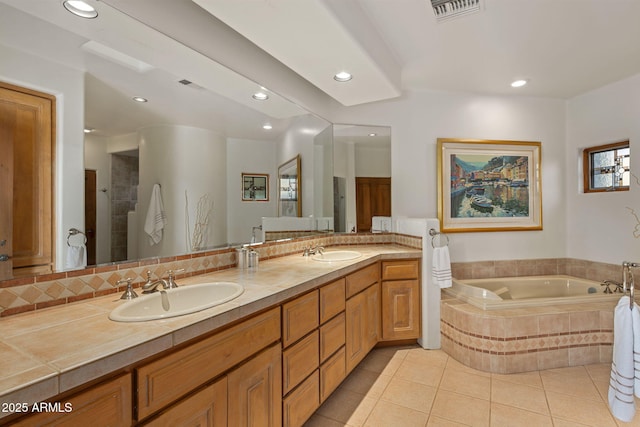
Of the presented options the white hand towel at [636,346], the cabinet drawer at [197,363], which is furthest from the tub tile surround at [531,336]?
the cabinet drawer at [197,363]

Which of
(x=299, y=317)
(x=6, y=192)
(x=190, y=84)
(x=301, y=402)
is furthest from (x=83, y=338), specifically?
(x=190, y=84)

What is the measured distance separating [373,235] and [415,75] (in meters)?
1.57

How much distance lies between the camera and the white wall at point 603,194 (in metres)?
2.79

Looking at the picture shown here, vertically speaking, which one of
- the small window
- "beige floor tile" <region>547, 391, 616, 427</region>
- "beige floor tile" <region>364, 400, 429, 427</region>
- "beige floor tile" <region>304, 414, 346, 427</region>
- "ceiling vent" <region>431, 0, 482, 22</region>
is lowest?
"beige floor tile" <region>304, 414, 346, 427</region>

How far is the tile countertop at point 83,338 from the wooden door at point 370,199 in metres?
1.69

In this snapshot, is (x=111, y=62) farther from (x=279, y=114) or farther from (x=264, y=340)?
(x=264, y=340)

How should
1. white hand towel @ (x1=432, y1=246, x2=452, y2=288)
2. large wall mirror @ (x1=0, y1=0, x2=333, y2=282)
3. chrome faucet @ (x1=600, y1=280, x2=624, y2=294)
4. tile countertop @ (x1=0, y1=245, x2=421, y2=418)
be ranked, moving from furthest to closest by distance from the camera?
1. chrome faucet @ (x1=600, y1=280, x2=624, y2=294)
2. white hand towel @ (x1=432, y1=246, x2=452, y2=288)
3. large wall mirror @ (x1=0, y1=0, x2=333, y2=282)
4. tile countertop @ (x1=0, y1=245, x2=421, y2=418)

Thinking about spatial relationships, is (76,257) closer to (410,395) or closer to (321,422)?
(321,422)

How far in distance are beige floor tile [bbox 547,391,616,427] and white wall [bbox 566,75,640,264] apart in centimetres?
172

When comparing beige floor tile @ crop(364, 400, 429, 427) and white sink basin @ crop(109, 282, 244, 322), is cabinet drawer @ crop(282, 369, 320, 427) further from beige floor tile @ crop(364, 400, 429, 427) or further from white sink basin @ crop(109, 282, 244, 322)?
white sink basin @ crop(109, 282, 244, 322)

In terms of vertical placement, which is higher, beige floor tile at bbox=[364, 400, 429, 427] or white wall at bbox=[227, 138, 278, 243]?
white wall at bbox=[227, 138, 278, 243]

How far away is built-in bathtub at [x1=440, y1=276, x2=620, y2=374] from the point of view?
2.24 m

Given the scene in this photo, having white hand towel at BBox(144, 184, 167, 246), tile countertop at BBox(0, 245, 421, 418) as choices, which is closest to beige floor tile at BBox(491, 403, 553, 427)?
tile countertop at BBox(0, 245, 421, 418)

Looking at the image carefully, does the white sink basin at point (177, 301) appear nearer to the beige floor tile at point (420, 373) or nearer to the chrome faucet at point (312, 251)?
Result: the chrome faucet at point (312, 251)
